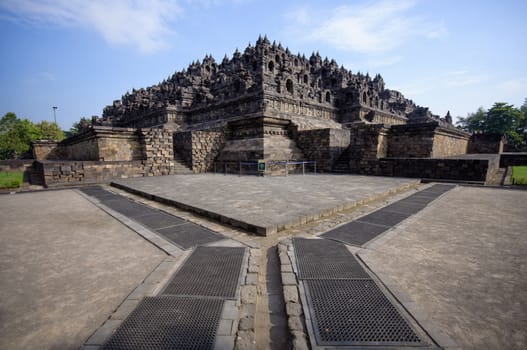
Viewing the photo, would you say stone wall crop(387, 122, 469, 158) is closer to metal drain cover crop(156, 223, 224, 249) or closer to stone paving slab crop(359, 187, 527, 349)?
stone paving slab crop(359, 187, 527, 349)

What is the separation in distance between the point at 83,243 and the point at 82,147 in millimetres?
13343

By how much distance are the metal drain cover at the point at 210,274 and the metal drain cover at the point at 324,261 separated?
686mm

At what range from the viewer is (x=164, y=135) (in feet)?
37.8

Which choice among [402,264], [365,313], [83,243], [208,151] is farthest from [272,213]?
[208,151]

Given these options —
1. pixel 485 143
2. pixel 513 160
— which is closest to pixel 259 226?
pixel 513 160

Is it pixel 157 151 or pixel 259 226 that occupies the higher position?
pixel 157 151

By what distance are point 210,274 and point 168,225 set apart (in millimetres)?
1913

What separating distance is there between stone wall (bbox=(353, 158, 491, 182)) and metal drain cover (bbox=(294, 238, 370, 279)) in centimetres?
814

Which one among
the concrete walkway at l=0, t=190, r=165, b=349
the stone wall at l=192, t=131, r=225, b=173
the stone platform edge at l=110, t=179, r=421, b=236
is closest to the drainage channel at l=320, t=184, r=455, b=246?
the stone platform edge at l=110, t=179, r=421, b=236

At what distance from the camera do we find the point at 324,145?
12539mm

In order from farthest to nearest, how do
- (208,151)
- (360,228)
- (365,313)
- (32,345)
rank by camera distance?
(208,151), (360,228), (365,313), (32,345)

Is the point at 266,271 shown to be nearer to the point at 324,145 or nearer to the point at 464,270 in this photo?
the point at 464,270

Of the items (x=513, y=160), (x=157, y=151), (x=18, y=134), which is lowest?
(x=513, y=160)

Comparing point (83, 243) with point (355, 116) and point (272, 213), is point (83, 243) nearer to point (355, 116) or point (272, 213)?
point (272, 213)
